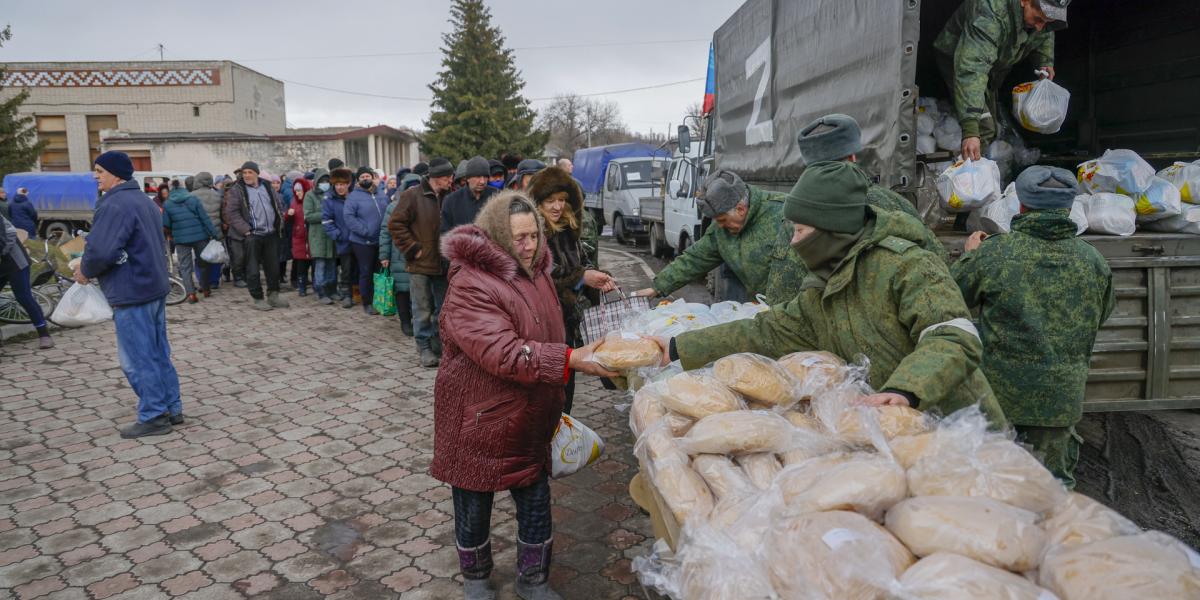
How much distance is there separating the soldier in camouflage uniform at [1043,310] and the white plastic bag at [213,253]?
10732 millimetres

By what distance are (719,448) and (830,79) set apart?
445 centimetres

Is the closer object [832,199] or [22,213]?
[832,199]

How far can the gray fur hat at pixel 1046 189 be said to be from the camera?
11.0 feet

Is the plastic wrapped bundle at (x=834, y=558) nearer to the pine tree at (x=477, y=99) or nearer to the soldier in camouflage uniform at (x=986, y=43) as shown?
the soldier in camouflage uniform at (x=986, y=43)

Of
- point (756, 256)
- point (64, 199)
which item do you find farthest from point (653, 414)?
point (64, 199)

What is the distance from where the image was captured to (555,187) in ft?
16.1

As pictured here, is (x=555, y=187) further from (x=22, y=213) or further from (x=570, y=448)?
(x=22, y=213)

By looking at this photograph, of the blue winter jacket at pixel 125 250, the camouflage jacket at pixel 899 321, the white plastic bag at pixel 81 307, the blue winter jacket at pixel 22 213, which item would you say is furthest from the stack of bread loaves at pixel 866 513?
the blue winter jacket at pixel 22 213

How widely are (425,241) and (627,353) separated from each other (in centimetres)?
471

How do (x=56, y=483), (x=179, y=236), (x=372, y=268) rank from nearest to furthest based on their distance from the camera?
(x=56, y=483) → (x=372, y=268) → (x=179, y=236)

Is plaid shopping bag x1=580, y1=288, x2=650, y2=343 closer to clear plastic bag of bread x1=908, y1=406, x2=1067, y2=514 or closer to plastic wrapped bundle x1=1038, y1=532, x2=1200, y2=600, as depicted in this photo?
clear plastic bag of bread x1=908, y1=406, x2=1067, y2=514

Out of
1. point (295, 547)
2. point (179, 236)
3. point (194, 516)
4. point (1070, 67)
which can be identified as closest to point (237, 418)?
point (194, 516)

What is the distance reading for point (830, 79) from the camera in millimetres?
5938

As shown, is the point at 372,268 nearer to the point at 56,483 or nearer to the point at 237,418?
the point at 237,418
